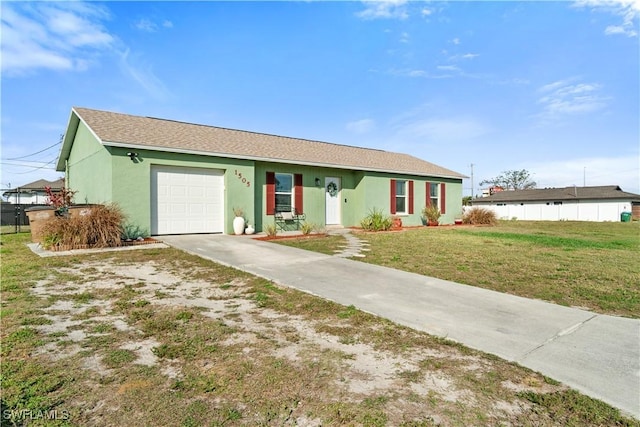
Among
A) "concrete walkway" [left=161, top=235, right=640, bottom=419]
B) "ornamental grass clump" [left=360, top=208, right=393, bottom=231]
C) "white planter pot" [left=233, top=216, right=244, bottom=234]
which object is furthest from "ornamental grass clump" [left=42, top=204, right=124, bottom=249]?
"ornamental grass clump" [left=360, top=208, right=393, bottom=231]

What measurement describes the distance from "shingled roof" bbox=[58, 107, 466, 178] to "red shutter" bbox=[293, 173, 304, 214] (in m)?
0.79

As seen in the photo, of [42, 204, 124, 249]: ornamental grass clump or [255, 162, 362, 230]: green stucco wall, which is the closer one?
[42, 204, 124, 249]: ornamental grass clump

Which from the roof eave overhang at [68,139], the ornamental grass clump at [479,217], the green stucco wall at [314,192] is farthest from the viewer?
the ornamental grass clump at [479,217]

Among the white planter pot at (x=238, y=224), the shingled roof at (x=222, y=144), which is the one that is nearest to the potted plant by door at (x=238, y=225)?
the white planter pot at (x=238, y=224)

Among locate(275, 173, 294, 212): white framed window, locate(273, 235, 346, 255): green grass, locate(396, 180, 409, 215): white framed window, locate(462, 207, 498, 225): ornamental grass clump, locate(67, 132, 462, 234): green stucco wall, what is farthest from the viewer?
locate(462, 207, 498, 225): ornamental grass clump

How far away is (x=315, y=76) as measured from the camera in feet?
51.8

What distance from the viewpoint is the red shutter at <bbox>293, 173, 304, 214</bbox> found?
45.9ft

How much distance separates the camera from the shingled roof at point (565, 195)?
35.0 m

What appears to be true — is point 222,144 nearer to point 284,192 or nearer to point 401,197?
point 284,192

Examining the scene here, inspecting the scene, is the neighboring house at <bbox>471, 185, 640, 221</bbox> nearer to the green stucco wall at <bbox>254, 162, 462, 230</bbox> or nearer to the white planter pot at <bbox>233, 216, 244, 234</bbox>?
the green stucco wall at <bbox>254, 162, 462, 230</bbox>

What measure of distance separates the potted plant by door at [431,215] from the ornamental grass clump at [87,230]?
14.7m

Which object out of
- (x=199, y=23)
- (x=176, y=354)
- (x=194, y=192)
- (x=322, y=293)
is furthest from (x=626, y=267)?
→ (x=199, y=23)

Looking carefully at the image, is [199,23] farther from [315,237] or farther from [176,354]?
[176,354]

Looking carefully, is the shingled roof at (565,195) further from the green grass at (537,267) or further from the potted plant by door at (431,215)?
the green grass at (537,267)
